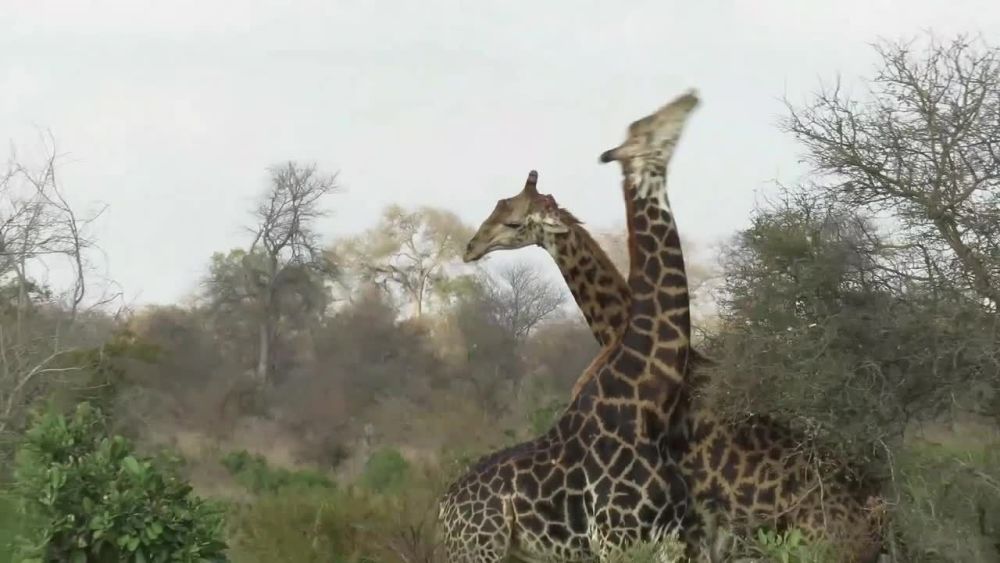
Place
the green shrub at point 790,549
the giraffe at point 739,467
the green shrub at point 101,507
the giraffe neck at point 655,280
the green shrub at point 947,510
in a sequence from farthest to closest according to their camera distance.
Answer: the giraffe neck at point 655,280 → the giraffe at point 739,467 → the green shrub at point 947,510 → the green shrub at point 101,507 → the green shrub at point 790,549

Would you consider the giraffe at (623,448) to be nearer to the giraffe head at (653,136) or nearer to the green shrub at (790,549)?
the giraffe head at (653,136)

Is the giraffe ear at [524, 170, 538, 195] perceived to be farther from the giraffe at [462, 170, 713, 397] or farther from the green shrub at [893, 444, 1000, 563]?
the green shrub at [893, 444, 1000, 563]

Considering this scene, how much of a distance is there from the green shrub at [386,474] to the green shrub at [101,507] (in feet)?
24.5

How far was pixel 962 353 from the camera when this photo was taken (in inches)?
282

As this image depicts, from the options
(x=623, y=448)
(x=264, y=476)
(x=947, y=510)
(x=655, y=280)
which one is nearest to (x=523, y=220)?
(x=655, y=280)

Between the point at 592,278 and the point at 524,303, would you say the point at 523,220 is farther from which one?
the point at 524,303

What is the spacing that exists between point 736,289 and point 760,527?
1.50m

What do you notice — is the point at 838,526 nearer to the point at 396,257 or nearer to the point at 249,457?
the point at 249,457

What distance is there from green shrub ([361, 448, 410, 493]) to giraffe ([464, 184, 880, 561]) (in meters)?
6.86

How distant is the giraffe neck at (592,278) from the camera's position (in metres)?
8.44

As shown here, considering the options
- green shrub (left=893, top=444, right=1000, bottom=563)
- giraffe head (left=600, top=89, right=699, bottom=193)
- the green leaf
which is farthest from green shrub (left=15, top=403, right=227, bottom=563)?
green shrub (left=893, top=444, right=1000, bottom=563)

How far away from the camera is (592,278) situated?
8.46 metres

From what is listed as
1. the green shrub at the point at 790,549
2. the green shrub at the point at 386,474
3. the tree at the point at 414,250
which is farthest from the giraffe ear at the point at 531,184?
the tree at the point at 414,250

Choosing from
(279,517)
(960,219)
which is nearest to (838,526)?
(960,219)
